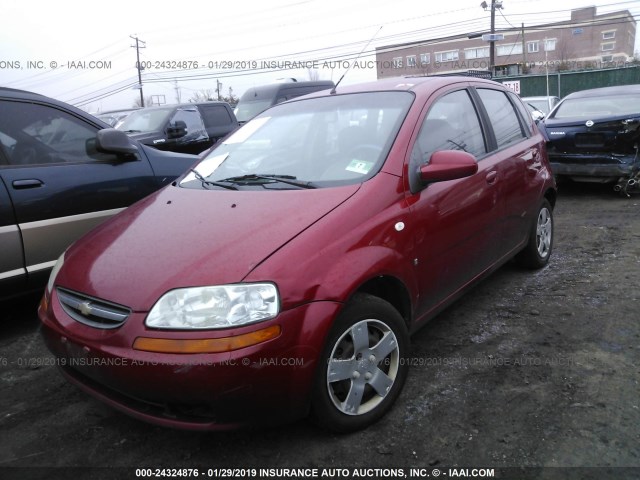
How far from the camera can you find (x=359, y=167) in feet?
8.80

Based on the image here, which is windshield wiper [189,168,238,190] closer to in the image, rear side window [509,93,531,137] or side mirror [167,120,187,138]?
rear side window [509,93,531,137]

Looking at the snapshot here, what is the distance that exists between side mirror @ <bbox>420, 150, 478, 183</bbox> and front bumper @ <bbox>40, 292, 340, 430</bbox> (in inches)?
37.9

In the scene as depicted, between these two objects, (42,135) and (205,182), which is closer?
(205,182)

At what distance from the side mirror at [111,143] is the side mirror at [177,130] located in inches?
185

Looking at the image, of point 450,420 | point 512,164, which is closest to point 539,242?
point 512,164

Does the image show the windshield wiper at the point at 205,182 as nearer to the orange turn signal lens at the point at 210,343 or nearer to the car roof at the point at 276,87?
the orange turn signal lens at the point at 210,343

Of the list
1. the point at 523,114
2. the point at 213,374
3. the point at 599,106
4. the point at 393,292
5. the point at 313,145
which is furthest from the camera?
the point at 599,106

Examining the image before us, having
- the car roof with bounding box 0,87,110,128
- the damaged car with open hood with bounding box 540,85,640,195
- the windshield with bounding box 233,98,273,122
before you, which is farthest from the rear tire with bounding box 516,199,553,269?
the windshield with bounding box 233,98,273,122

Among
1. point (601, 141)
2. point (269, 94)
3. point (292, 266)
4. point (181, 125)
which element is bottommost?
point (292, 266)

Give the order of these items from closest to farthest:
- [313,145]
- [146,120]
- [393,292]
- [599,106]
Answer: [393,292], [313,145], [599,106], [146,120]

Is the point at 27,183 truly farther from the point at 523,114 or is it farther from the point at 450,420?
the point at 523,114

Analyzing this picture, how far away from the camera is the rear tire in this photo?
4.25 m

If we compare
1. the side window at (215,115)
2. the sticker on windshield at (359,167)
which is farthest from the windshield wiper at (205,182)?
the side window at (215,115)

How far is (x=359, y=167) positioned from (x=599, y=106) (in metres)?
6.56
